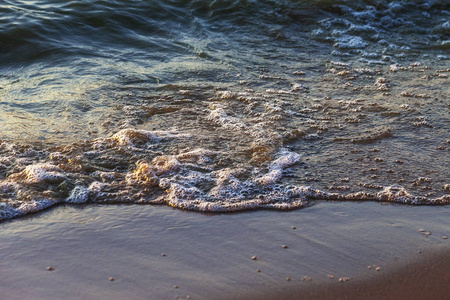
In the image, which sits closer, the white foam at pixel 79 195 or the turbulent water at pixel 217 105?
the white foam at pixel 79 195

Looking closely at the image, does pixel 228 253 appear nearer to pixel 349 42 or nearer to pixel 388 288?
pixel 388 288

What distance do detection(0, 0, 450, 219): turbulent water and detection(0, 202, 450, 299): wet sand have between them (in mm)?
217

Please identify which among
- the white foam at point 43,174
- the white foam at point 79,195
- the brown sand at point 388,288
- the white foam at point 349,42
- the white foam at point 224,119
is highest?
the white foam at point 349,42

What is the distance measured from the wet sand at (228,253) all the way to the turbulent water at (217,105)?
8.6 inches

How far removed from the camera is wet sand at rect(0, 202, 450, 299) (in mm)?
2453

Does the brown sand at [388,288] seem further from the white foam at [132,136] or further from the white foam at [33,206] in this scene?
the white foam at [132,136]

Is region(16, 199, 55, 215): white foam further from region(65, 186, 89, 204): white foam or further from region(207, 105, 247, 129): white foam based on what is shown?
region(207, 105, 247, 129): white foam

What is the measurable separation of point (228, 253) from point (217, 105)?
2830 millimetres

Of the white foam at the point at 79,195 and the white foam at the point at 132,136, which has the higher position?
the white foam at the point at 132,136

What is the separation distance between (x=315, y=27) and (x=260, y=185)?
20.5 ft

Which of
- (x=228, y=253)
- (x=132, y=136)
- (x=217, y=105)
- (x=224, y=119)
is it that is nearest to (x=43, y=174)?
(x=132, y=136)

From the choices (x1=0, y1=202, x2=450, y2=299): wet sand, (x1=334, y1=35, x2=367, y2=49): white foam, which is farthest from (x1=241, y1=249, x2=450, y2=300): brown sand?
(x1=334, y1=35, x2=367, y2=49): white foam

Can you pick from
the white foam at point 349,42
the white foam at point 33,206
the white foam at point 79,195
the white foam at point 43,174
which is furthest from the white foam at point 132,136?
the white foam at point 349,42

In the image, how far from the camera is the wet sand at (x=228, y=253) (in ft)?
8.05
